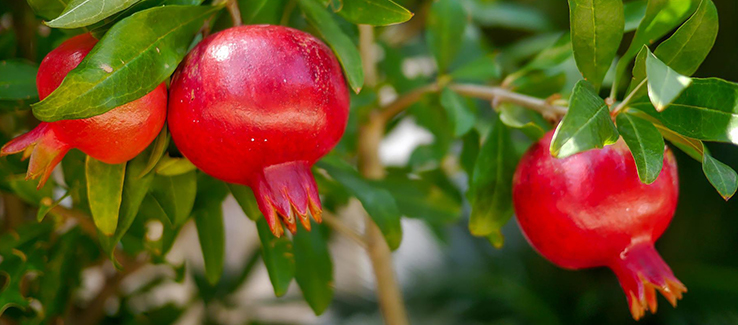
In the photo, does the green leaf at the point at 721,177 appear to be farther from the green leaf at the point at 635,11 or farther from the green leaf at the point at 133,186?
the green leaf at the point at 133,186

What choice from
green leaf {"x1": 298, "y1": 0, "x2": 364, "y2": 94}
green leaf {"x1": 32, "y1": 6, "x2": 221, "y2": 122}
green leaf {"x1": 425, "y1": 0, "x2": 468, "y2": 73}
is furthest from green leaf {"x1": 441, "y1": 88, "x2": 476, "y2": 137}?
green leaf {"x1": 32, "y1": 6, "x2": 221, "y2": 122}

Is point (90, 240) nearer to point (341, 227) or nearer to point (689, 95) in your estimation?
point (341, 227)

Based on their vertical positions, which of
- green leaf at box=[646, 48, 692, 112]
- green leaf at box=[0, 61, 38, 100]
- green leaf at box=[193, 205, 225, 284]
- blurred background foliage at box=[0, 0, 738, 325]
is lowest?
blurred background foliage at box=[0, 0, 738, 325]

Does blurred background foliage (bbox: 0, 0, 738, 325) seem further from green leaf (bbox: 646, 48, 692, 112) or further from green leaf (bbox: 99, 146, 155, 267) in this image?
green leaf (bbox: 646, 48, 692, 112)

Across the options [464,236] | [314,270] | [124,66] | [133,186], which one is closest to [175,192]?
[133,186]

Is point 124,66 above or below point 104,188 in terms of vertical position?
above

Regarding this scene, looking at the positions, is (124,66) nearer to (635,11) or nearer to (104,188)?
(104,188)
